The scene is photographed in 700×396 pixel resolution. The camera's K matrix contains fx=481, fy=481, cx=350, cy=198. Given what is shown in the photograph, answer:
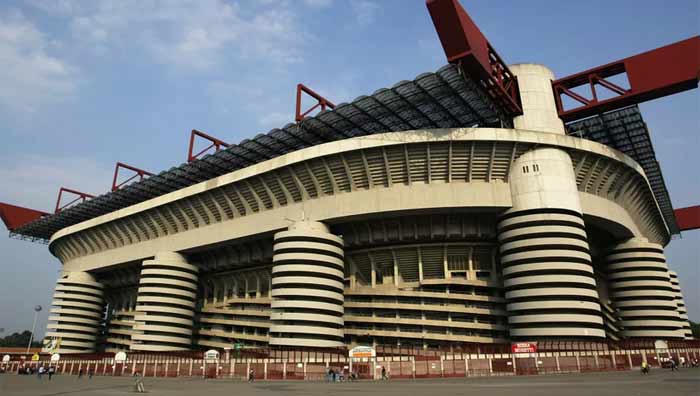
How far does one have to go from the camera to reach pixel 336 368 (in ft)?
125

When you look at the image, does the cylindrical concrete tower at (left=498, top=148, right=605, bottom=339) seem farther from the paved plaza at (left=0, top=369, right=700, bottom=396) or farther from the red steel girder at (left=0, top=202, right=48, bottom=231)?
the red steel girder at (left=0, top=202, right=48, bottom=231)

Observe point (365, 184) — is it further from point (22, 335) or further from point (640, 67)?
point (22, 335)

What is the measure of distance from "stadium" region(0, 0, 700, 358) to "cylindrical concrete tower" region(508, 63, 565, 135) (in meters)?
0.16

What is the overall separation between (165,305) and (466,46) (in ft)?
152

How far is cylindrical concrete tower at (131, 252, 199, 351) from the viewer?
58.2m

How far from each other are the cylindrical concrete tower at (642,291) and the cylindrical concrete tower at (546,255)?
18131 mm

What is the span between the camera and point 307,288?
46.0 metres

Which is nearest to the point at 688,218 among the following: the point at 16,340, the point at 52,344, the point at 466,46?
the point at 466,46

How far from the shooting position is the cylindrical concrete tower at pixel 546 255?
39.7m

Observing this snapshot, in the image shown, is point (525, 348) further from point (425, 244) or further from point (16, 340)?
point (16, 340)

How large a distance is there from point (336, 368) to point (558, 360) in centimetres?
1660

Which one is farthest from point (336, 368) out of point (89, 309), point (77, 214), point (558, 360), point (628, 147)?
point (77, 214)

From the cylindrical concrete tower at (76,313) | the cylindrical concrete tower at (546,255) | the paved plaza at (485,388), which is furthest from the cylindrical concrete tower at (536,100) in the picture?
the cylindrical concrete tower at (76,313)

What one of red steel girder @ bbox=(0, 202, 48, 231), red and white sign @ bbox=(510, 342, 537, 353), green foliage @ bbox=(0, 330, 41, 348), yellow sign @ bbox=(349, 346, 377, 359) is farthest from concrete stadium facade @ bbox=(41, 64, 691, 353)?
green foliage @ bbox=(0, 330, 41, 348)
